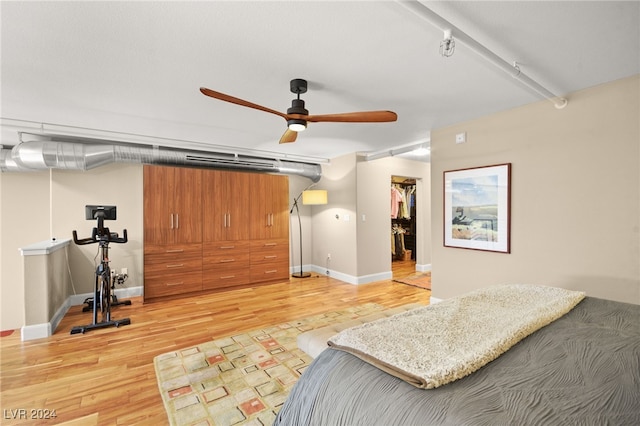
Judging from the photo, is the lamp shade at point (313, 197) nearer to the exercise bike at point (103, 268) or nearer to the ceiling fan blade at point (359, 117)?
the exercise bike at point (103, 268)

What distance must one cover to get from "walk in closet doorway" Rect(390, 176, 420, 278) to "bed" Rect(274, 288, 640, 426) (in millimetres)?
5847

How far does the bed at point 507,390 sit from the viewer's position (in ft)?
2.74

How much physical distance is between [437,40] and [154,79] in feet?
7.11

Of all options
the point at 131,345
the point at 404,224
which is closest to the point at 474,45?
the point at 131,345

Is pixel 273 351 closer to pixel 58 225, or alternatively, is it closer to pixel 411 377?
pixel 411 377

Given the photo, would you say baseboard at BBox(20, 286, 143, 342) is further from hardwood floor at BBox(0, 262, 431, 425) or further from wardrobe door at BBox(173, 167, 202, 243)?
wardrobe door at BBox(173, 167, 202, 243)

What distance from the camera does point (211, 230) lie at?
15.7 feet

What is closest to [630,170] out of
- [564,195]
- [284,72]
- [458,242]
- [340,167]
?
[564,195]

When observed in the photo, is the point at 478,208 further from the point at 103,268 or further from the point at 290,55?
the point at 103,268

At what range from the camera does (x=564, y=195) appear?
2.69 meters

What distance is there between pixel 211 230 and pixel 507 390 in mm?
4552

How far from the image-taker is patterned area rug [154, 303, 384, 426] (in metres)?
1.87

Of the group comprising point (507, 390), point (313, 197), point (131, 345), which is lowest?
point (131, 345)

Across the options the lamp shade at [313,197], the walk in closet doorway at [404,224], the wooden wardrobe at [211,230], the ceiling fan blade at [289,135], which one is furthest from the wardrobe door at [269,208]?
the walk in closet doorway at [404,224]
